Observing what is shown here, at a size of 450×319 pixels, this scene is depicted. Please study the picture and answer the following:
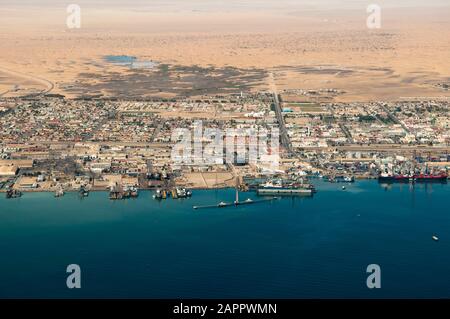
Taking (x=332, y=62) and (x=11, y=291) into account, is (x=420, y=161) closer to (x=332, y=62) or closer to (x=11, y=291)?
(x=11, y=291)

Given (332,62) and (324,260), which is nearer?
(324,260)

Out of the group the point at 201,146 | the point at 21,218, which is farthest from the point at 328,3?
the point at 21,218

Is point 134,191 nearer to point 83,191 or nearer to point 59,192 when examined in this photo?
point 83,191

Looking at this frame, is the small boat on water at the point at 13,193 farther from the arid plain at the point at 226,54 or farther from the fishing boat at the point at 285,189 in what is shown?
the arid plain at the point at 226,54

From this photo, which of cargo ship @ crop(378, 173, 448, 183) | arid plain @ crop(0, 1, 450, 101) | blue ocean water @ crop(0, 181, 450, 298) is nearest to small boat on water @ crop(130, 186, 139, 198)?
blue ocean water @ crop(0, 181, 450, 298)

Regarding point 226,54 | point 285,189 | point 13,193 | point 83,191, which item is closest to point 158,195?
point 83,191

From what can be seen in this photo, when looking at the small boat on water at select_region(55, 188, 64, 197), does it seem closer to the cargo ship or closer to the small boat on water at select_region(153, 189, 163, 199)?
the small boat on water at select_region(153, 189, 163, 199)

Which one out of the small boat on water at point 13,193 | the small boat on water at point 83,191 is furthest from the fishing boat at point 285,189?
the small boat on water at point 13,193
